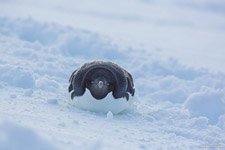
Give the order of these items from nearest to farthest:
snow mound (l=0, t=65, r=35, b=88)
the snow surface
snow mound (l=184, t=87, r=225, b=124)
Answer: the snow surface
snow mound (l=0, t=65, r=35, b=88)
snow mound (l=184, t=87, r=225, b=124)

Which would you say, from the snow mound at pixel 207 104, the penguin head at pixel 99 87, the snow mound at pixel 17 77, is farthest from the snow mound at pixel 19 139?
the snow mound at pixel 207 104

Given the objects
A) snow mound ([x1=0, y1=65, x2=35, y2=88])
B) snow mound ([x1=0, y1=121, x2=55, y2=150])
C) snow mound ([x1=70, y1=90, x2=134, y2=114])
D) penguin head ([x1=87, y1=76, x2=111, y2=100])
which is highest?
snow mound ([x1=0, y1=65, x2=35, y2=88])

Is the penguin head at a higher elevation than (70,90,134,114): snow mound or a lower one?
higher

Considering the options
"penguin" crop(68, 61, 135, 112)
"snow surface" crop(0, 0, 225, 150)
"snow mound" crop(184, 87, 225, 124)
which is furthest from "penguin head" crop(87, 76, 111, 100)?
"snow mound" crop(184, 87, 225, 124)

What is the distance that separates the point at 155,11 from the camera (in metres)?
21.1

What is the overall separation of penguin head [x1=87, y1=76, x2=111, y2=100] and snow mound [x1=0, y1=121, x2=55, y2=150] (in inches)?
57.1

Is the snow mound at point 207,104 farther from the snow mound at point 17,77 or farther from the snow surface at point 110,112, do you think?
the snow mound at point 17,77

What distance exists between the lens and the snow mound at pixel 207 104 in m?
6.44

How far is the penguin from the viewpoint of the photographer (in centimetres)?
527

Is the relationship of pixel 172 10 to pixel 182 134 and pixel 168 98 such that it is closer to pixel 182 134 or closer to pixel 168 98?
pixel 168 98

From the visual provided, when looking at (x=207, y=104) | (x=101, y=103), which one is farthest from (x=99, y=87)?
(x=207, y=104)

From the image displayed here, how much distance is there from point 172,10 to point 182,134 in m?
16.8

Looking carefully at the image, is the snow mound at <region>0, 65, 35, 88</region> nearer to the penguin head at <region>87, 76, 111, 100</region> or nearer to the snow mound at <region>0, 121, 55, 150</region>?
the penguin head at <region>87, 76, 111, 100</region>

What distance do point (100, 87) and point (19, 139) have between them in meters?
1.56
